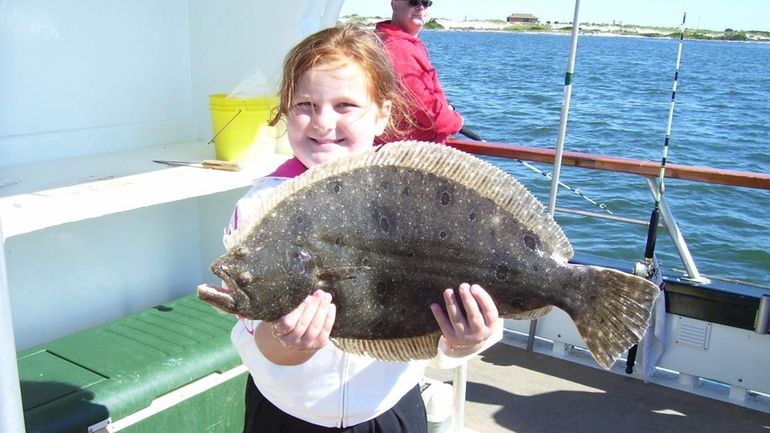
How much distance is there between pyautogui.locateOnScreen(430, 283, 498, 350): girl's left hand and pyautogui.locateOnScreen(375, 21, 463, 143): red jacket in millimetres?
2188

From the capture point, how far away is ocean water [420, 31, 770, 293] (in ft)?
37.7

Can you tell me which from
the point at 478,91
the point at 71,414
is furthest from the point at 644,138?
the point at 71,414

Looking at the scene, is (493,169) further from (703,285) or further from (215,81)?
(703,285)

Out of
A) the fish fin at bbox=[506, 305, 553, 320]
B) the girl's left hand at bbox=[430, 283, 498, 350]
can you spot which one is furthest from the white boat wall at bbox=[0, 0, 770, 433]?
the fish fin at bbox=[506, 305, 553, 320]

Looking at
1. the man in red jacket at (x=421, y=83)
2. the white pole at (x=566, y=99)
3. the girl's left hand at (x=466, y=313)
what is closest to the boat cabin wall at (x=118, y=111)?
the man in red jacket at (x=421, y=83)

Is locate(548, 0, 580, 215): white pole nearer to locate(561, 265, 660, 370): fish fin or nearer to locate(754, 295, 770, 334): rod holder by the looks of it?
locate(754, 295, 770, 334): rod holder

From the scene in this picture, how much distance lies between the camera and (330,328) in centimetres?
156

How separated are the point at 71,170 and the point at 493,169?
8.68 feet

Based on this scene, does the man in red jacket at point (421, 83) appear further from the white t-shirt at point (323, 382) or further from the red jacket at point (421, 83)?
the white t-shirt at point (323, 382)

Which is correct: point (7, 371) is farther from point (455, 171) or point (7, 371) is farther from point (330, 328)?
A: point (455, 171)

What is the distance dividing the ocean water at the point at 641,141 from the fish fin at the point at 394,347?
373cm

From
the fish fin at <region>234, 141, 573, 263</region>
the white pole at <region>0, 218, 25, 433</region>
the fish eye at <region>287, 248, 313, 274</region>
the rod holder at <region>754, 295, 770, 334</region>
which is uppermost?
the fish fin at <region>234, 141, 573, 263</region>

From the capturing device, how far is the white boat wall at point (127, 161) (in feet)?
11.2

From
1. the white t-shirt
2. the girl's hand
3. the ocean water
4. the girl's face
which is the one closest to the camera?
the girl's hand
